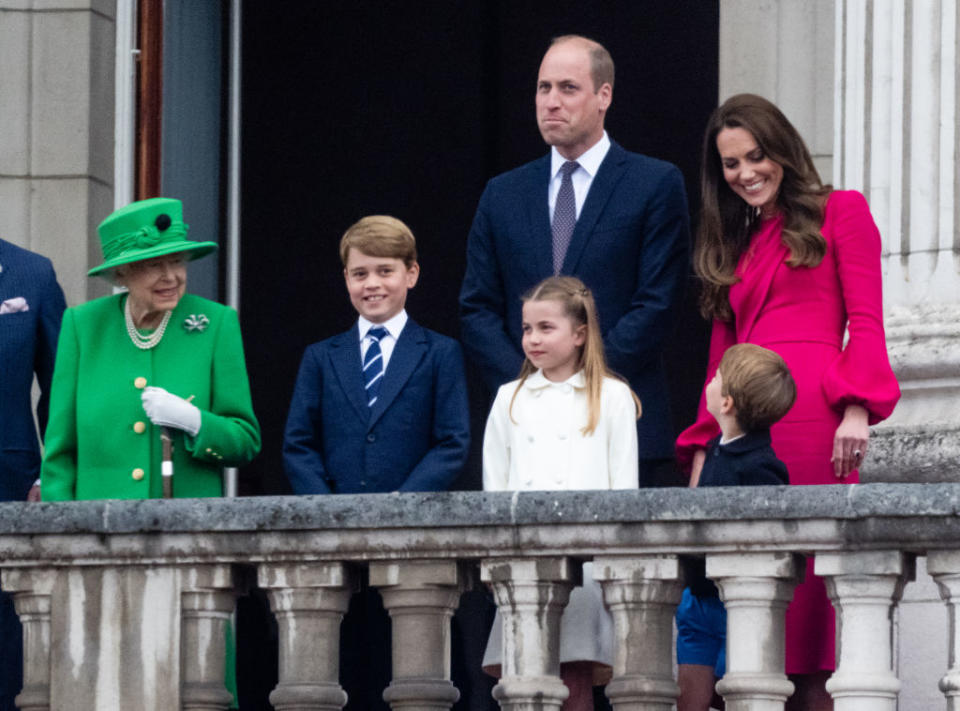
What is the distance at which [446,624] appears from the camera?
5.53 m

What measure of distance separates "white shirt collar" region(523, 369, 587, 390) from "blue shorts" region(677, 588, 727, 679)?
63 centimetres

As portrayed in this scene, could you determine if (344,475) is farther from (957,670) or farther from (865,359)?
(957,670)

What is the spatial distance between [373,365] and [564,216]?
26.9 inches

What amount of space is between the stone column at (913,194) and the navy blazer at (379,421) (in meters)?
1.34

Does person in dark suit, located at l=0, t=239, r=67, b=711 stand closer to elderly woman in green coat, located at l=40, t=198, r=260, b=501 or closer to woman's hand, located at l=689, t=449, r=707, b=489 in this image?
elderly woman in green coat, located at l=40, t=198, r=260, b=501

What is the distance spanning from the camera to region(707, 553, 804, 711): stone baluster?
5277mm

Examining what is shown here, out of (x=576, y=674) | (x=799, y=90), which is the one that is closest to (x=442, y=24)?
(x=799, y=90)

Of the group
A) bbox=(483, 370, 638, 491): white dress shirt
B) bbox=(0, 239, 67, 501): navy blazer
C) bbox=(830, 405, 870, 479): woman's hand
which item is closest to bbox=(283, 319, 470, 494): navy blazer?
bbox=(483, 370, 638, 491): white dress shirt

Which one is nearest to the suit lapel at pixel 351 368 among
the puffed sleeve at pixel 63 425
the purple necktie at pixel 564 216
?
the purple necktie at pixel 564 216

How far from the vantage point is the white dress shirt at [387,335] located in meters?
6.63

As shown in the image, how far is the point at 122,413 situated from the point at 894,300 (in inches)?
95.3

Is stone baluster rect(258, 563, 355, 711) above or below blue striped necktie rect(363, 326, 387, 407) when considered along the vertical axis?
below

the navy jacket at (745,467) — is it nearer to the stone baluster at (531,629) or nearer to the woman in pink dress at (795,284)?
the woman in pink dress at (795,284)

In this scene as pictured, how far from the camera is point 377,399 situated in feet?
21.5
